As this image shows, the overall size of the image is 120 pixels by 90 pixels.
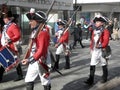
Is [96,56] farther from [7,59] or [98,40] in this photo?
[7,59]

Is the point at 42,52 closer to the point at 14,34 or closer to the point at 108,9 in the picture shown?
the point at 14,34

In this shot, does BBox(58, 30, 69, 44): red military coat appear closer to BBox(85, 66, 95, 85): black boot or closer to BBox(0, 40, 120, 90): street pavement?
BBox(0, 40, 120, 90): street pavement

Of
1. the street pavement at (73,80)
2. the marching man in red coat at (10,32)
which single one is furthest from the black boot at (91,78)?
the marching man in red coat at (10,32)

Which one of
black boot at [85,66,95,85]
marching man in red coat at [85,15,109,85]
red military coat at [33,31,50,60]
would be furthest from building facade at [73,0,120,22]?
red military coat at [33,31,50,60]

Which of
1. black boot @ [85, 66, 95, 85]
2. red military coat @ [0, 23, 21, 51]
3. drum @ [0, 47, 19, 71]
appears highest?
red military coat @ [0, 23, 21, 51]

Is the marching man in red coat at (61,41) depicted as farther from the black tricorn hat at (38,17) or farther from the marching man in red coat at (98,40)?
the black tricorn hat at (38,17)

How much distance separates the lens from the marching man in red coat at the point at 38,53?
601 centimetres

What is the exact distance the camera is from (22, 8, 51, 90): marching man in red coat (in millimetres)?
6012

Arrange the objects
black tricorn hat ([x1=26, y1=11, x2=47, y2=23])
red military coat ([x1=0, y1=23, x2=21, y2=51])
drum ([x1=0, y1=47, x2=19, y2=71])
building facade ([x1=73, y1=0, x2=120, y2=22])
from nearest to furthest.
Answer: black tricorn hat ([x1=26, y1=11, x2=47, y2=23]) < drum ([x1=0, y1=47, x2=19, y2=71]) < red military coat ([x1=0, y1=23, x2=21, y2=51]) < building facade ([x1=73, y1=0, x2=120, y2=22])

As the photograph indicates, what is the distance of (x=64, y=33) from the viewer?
11.0m

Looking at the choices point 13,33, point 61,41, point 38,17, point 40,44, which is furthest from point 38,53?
point 61,41

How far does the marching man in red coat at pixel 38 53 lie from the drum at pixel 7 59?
1388mm

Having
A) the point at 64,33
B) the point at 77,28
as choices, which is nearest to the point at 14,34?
the point at 64,33

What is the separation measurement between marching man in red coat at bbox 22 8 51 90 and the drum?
4.56 feet
